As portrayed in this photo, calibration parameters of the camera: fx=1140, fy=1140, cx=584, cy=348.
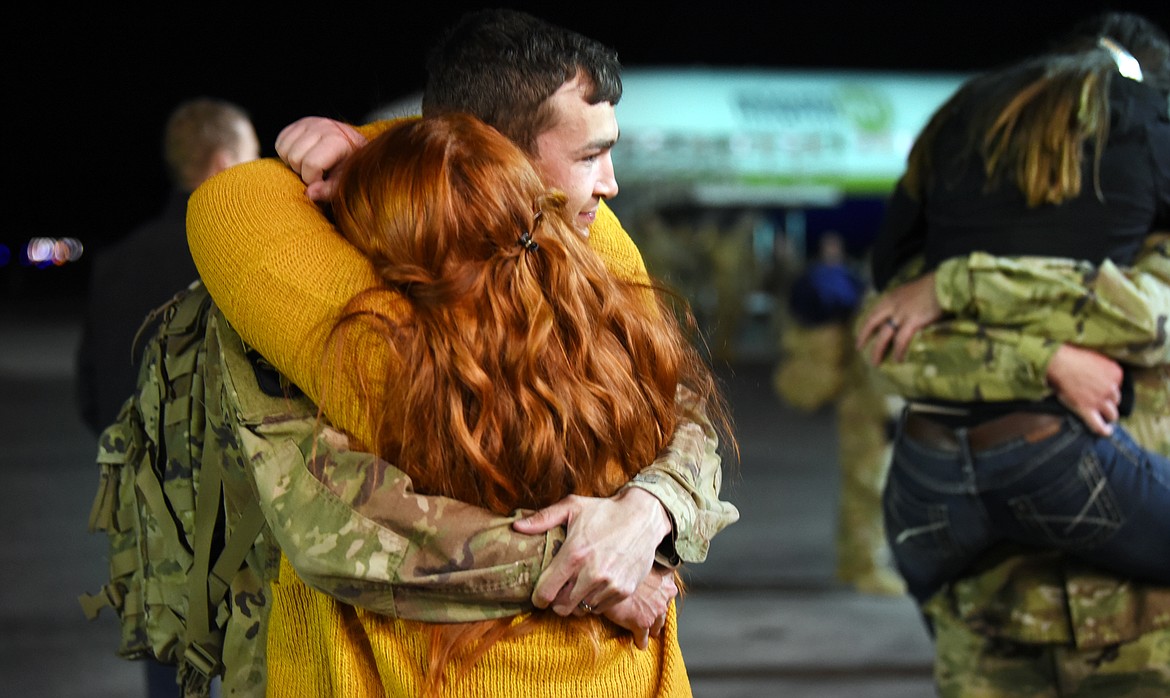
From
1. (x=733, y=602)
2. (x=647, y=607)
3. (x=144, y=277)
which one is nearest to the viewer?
(x=647, y=607)

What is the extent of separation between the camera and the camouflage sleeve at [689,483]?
153 centimetres

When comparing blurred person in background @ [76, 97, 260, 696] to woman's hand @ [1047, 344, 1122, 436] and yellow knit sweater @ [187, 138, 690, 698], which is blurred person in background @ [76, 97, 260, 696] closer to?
yellow knit sweater @ [187, 138, 690, 698]

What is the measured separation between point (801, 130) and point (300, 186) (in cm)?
2281

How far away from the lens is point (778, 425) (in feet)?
36.6

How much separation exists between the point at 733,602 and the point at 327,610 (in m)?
3.95

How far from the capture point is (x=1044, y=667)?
8.69ft

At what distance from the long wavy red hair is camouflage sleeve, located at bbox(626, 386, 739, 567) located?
0.05 m

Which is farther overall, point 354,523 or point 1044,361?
point 1044,361

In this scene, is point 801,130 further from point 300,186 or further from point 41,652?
point 300,186

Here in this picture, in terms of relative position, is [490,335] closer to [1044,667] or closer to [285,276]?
[285,276]

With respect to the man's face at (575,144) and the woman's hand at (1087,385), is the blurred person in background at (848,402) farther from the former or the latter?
the man's face at (575,144)

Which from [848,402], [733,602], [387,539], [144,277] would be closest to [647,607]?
[387,539]

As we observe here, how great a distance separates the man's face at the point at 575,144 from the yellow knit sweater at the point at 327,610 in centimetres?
35

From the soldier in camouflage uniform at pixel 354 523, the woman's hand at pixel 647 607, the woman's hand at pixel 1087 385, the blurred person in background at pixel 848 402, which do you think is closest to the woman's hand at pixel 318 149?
the soldier in camouflage uniform at pixel 354 523
